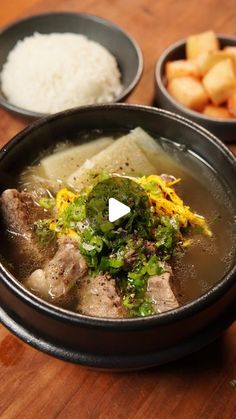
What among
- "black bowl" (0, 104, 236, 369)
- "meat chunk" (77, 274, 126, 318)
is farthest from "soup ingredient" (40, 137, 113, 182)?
"meat chunk" (77, 274, 126, 318)

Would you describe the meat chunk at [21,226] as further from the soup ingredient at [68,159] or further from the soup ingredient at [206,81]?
the soup ingredient at [206,81]

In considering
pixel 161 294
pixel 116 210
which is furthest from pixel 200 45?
pixel 161 294

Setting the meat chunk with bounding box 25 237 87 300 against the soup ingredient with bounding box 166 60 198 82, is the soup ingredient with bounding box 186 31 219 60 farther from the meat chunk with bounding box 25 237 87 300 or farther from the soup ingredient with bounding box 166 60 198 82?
the meat chunk with bounding box 25 237 87 300

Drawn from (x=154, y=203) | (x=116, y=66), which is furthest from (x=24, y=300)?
(x=116, y=66)

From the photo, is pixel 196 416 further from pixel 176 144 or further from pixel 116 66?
pixel 116 66

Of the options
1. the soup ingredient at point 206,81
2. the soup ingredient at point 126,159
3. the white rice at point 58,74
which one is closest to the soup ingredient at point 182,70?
the soup ingredient at point 206,81
